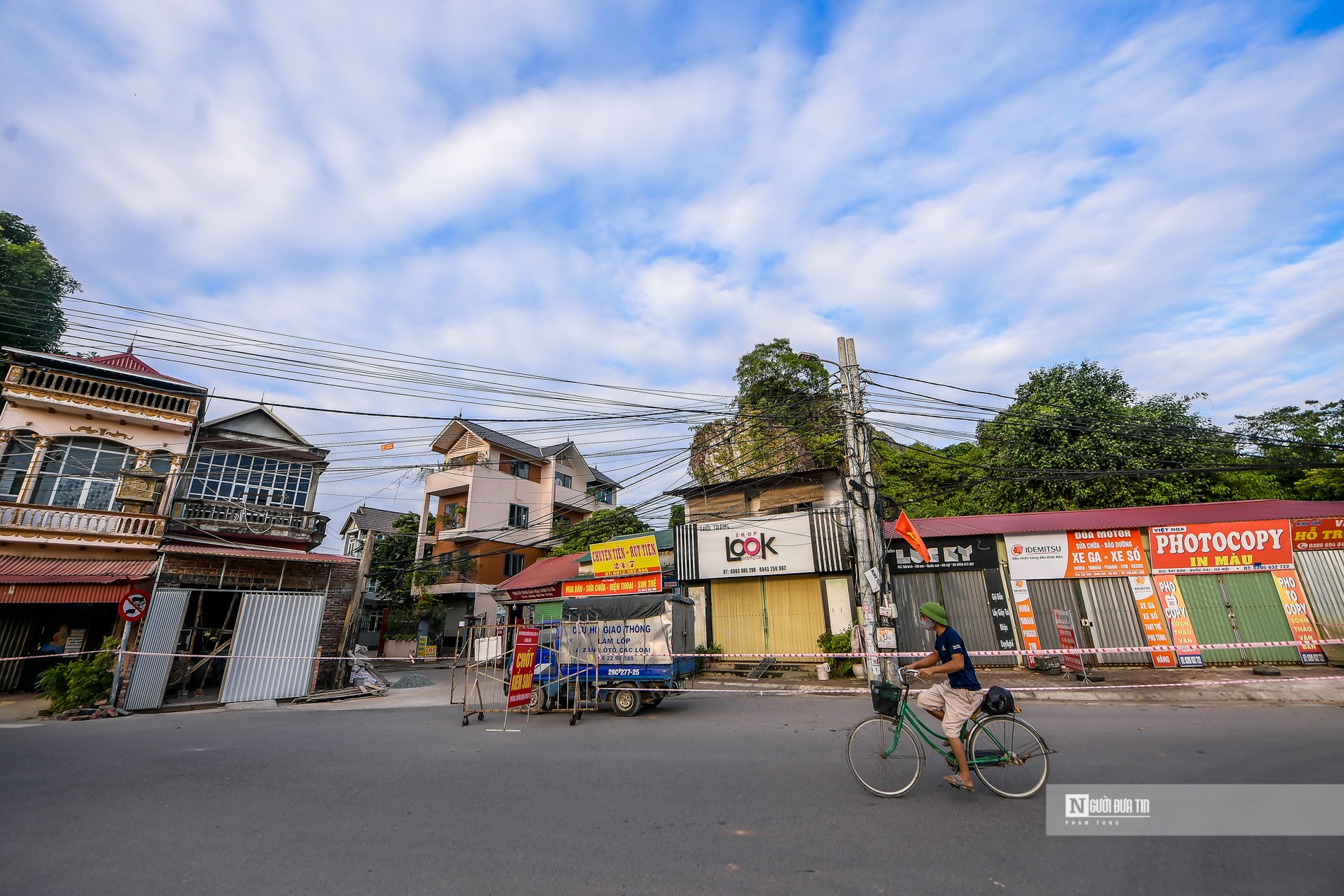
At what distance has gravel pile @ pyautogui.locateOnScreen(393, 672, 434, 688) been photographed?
63.6 feet

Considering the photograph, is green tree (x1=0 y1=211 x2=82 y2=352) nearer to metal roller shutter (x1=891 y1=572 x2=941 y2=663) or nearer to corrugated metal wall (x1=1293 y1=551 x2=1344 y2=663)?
metal roller shutter (x1=891 y1=572 x2=941 y2=663)

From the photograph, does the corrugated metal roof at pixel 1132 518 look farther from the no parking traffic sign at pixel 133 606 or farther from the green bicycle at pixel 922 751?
the no parking traffic sign at pixel 133 606

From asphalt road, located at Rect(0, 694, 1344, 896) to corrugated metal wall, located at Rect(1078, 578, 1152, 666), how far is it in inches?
214

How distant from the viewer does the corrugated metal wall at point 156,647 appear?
13.9 meters

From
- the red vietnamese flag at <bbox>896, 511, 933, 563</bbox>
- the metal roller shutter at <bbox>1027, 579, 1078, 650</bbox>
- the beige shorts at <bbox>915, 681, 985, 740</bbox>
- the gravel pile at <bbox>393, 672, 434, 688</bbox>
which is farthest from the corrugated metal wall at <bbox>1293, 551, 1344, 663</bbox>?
the gravel pile at <bbox>393, 672, 434, 688</bbox>

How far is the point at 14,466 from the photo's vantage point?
1555 cm

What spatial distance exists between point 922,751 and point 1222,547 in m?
15.0

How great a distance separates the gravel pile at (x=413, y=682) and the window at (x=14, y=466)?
11.8 m

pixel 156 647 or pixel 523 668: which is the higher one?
pixel 156 647

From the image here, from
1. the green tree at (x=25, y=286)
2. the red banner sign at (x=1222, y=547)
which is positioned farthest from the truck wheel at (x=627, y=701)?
the green tree at (x=25, y=286)

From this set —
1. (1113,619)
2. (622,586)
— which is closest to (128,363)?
(622,586)

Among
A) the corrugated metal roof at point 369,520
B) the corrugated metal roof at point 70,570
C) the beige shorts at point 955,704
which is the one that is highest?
the corrugated metal roof at point 369,520

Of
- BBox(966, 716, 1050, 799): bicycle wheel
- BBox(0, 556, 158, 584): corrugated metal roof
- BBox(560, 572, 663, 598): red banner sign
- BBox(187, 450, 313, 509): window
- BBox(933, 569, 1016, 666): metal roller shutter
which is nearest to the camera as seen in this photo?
BBox(966, 716, 1050, 799): bicycle wheel

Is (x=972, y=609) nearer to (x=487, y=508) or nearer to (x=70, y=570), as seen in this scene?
(x=70, y=570)
